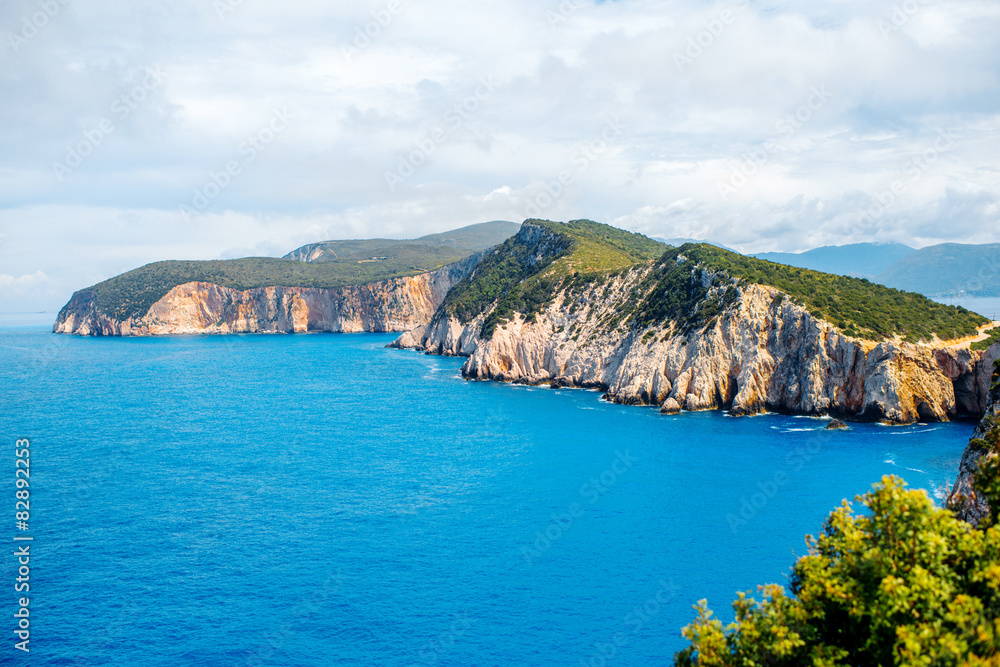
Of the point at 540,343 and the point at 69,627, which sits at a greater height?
the point at 540,343

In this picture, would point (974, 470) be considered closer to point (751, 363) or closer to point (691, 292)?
point (751, 363)

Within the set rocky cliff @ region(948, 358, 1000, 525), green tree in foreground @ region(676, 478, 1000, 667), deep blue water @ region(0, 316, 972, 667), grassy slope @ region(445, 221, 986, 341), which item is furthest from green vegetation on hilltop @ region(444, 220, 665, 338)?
green tree in foreground @ region(676, 478, 1000, 667)

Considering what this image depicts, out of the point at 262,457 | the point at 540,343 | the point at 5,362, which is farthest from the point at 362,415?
the point at 5,362

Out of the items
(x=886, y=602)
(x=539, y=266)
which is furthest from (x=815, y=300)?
(x=886, y=602)

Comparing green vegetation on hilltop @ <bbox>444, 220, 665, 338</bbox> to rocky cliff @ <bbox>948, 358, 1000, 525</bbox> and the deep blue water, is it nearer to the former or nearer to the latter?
the deep blue water

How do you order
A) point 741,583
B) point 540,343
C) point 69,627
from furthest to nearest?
point 540,343, point 741,583, point 69,627

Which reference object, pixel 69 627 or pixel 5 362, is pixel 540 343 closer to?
pixel 69 627
